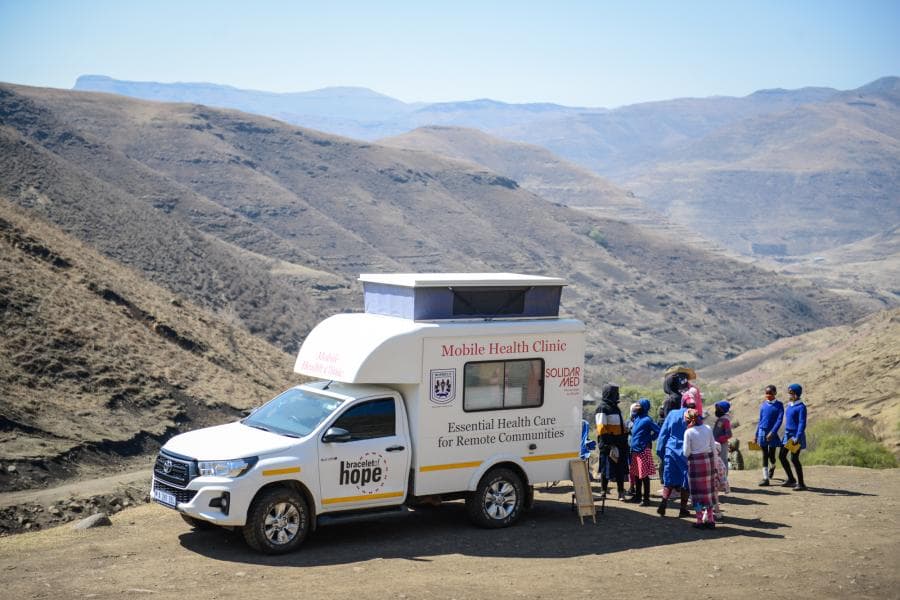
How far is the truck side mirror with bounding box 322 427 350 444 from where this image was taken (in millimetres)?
10750

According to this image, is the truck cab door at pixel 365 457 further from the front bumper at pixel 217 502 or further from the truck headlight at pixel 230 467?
the front bumper at pixel 217 502

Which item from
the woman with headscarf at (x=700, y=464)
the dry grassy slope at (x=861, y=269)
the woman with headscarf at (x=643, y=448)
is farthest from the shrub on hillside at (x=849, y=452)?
the dry grassy slope at (x=861, y=269)

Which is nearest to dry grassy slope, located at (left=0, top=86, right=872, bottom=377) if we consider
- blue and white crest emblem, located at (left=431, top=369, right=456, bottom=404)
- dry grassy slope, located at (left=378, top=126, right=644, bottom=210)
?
blue and white crest emblem, located at (left=431, top=369, right=456, bottom=404)

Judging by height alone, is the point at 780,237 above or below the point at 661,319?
above

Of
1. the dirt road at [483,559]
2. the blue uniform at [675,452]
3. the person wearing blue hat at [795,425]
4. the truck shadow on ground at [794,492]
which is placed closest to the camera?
the dirt road at [483,559]

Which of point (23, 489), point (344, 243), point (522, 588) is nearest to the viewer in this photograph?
point (522, 588)

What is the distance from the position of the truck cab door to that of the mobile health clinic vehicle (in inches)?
0.5

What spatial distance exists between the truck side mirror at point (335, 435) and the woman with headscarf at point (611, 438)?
3908 millimetres

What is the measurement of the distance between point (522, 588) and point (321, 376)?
3431 mm

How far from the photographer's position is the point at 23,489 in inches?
635

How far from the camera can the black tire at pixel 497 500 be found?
11789 millimetres

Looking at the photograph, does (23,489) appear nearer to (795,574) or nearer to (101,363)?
(101,363)

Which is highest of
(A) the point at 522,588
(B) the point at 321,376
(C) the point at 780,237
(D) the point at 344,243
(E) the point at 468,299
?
(C) the point at 780,237

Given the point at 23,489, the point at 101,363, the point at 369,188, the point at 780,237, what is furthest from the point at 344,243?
the point at 780,237
